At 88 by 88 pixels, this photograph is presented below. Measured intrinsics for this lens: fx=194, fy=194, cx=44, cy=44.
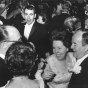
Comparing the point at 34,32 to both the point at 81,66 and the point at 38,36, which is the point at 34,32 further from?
the point at 81,66

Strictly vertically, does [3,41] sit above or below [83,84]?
above

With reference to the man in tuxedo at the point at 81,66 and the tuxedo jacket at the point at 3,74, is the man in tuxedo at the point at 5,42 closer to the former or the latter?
the tuxedo jacket at the point at 3,74

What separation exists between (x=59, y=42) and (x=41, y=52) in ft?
3.89

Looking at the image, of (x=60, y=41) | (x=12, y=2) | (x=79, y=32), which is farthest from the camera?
(x=12, y=2)

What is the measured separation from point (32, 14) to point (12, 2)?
160 centimetres

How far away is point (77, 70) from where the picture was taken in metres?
1.79

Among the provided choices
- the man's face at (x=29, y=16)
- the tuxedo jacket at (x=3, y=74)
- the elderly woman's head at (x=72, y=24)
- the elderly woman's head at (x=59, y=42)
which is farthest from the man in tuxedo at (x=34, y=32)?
the tuxedo jacket at (x=3, y=74)

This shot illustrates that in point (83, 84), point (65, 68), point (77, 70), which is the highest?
point (77, 70)

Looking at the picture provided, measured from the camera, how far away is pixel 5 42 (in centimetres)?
194

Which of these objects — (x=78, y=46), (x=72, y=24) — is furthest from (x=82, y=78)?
(x=72, y=24)

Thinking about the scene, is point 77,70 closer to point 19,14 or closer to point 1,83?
point 1,83

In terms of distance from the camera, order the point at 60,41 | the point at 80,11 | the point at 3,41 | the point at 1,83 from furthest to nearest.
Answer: the point at 80,11 < the point at 60,41 < the point at 3,41 < the point at 1,83

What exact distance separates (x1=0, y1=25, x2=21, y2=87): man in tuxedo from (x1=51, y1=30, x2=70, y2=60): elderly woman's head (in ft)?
1.90

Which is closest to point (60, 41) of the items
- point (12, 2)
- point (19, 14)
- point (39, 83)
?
point (39, 83)
